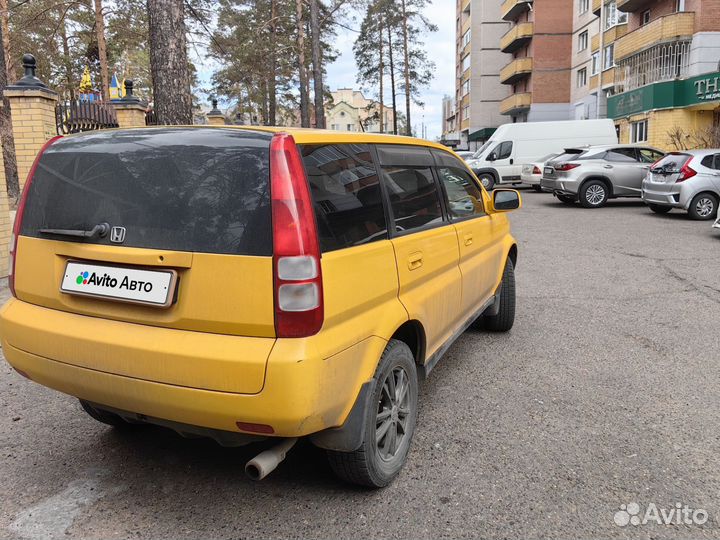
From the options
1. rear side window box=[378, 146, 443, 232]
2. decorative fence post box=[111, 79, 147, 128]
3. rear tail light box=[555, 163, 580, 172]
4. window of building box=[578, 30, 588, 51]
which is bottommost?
rear side window box=[378, 146, 443, 232]

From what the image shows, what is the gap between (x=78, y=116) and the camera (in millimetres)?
10469

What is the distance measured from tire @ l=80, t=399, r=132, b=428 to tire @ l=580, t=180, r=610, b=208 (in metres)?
15.5

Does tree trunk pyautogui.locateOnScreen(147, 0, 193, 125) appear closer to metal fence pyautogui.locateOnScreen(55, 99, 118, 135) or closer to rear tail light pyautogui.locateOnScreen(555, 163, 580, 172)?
metal fence pyautogui.locateOnScreen(55, 99, 118, 135)

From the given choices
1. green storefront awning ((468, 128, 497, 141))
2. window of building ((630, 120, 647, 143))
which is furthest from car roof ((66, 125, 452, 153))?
green storefront awning ((468, 128, 497, 141))

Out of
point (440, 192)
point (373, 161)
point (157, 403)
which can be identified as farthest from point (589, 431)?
point (157, 403)

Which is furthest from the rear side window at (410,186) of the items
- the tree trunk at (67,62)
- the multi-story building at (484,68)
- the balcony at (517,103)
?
the multi-story building at (484,68)

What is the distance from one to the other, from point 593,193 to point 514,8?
3553 cm

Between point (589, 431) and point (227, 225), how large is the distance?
237 cm

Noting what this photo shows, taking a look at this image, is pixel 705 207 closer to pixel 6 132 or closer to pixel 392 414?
pixel 392 414

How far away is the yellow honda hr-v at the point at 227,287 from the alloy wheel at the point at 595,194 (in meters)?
15.0

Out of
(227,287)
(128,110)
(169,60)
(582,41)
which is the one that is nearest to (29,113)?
(169,60)

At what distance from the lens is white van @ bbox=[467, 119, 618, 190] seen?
22188 mm

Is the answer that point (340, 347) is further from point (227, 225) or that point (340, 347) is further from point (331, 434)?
point (227, 225)

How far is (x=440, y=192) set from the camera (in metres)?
3.59
